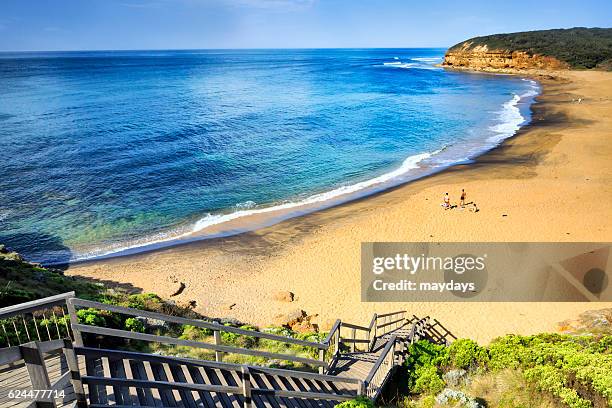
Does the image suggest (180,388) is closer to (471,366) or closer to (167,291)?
(471,366)

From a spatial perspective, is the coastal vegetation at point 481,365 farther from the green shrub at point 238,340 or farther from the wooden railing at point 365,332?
the wooden railing at point 365,332

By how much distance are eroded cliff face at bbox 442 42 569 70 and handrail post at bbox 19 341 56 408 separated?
405 feet

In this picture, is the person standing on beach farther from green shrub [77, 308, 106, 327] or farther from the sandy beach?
green shrub [77, 308, 106, 327]

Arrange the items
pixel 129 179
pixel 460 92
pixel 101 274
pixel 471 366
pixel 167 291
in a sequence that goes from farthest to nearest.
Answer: pixel 460 92, pixel 129 179, pixel 101 274, pixel 167 291, pixel 471 366

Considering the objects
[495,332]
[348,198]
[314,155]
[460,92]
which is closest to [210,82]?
[460,92]

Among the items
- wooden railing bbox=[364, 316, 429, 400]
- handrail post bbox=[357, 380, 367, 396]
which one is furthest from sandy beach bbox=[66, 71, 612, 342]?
handrail post bbox=[357, 380, 367, 396]

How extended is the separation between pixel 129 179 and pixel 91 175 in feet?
12.2

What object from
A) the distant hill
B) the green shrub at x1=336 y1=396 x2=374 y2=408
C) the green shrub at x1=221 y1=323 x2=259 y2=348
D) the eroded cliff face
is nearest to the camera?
the green shrub at x1=336 y1=396 x2=374 y2=408

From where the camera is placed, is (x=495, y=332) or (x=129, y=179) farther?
(x=129, y=179)

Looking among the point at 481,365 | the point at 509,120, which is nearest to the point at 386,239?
the point at 481,365

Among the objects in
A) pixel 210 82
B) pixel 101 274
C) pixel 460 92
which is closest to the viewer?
pixel 101 274

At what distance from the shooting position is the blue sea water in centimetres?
2664

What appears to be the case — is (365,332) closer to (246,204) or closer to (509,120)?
(246,204)

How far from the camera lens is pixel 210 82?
10462 centimetres
